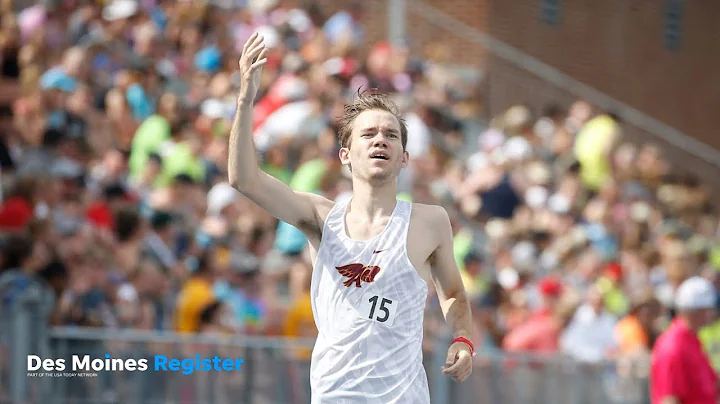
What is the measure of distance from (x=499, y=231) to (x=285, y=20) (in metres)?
3.64

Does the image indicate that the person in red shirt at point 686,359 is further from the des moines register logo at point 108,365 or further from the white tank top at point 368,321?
the white tank top at point 368,321

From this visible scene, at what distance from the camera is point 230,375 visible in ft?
34.7

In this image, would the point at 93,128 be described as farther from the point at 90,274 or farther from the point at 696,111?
the point at 696,111

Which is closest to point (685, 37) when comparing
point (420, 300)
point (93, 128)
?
point (93, 128)

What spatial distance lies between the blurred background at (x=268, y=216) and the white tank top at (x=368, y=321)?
1.81 meters

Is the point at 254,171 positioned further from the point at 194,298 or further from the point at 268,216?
the point at 268,216

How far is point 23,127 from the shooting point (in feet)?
39.2

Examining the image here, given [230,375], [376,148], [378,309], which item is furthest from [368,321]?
[230,375]

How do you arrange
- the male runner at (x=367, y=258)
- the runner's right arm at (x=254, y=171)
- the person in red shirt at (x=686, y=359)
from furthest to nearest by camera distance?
the person in red shirt at (x=686, y=359) → the male runner at (x=367, y=258) → the runner's right arm at (x=254, y=171)

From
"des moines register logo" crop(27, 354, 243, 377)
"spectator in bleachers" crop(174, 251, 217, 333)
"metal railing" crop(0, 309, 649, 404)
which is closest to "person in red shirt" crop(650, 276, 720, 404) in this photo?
"metal railing" crop(0, 309, 649, 404)

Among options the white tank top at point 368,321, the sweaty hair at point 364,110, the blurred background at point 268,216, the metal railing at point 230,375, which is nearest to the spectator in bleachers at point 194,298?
the blurred background at point 268,216

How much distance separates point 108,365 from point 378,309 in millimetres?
4341

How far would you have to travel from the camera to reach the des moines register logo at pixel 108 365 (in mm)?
9898

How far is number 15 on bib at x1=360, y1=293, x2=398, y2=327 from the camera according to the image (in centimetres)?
610
